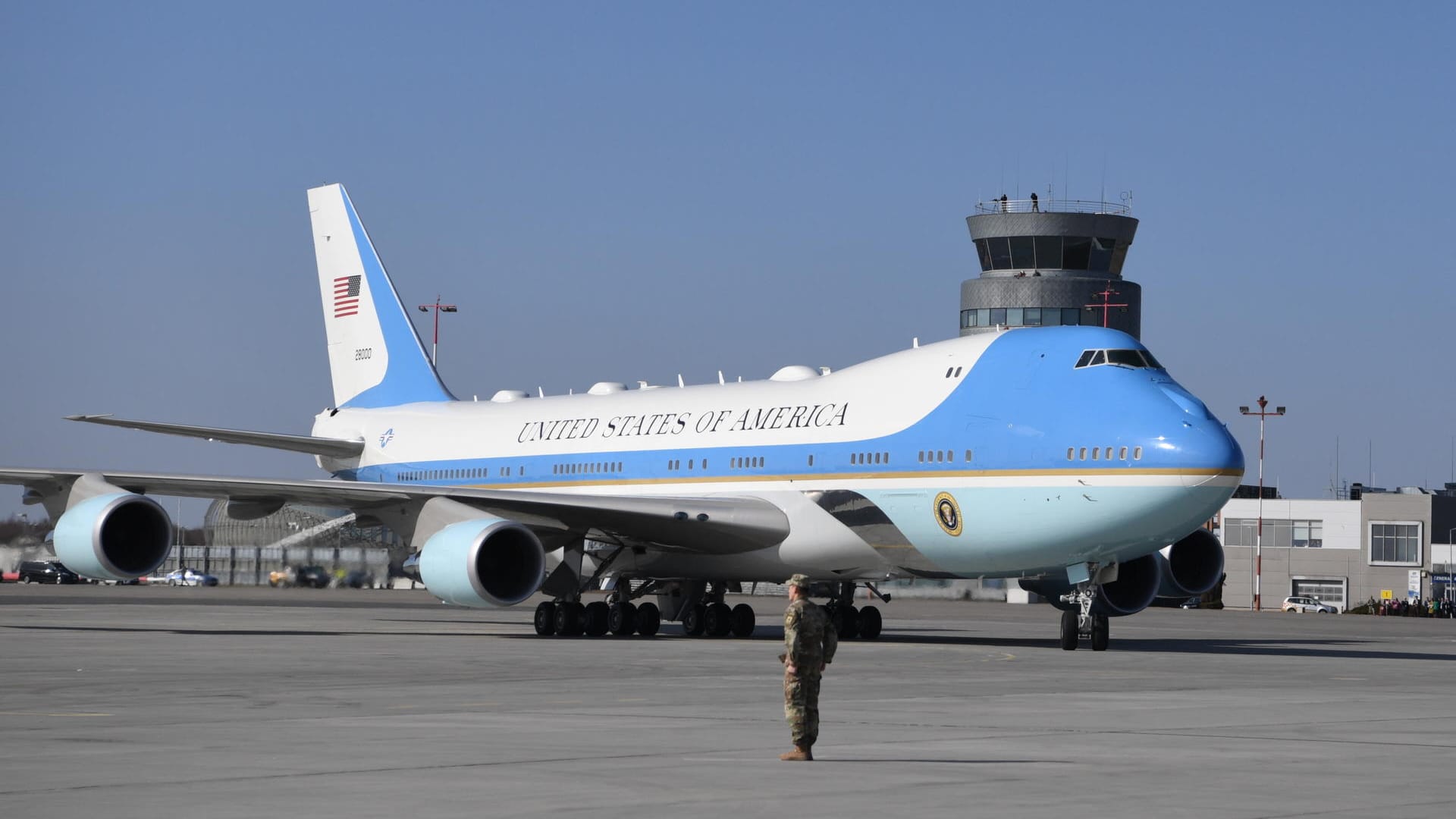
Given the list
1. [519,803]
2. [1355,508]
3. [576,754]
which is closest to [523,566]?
[576,754]

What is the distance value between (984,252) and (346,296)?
2073 inches

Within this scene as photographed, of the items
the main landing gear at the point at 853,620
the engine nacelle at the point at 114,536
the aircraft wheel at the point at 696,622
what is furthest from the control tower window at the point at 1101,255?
the engine nacelle at the point at 114,536

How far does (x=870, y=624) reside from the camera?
103 feet

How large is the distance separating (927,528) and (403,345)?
57.9 ft

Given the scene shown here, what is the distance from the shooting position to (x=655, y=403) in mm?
34500

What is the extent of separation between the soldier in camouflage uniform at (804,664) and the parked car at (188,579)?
218 feet

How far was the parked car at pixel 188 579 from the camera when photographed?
76812 mm

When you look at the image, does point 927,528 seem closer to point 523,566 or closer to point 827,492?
point 827,492

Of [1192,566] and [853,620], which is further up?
[1192,566]

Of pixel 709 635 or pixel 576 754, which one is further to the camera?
pixel 709 635

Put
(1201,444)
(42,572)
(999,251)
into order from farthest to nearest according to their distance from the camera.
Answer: (999,251), (42,572), (1201,444)

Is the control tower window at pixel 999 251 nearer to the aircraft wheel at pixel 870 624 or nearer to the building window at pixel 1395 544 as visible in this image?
the building window at pixel 1395 544

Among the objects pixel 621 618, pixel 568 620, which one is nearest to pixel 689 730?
pixel 568 620

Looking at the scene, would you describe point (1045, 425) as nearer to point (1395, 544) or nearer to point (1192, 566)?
point (1192, 566)
